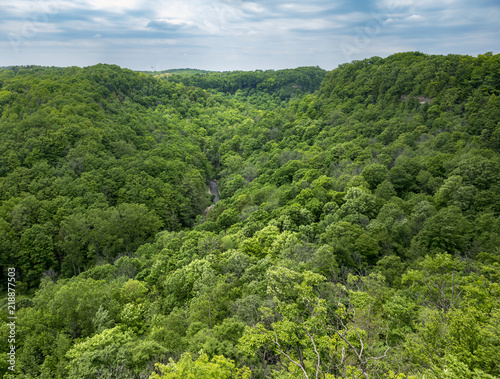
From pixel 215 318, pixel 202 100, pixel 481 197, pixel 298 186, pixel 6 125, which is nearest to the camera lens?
pixel 215 318

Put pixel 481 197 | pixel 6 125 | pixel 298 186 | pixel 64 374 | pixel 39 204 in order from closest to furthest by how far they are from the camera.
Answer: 1. pixel 64 374
2. pixel 481 197
3. pixel 39 204
4. pixel 298 186
5. pixel 6 125

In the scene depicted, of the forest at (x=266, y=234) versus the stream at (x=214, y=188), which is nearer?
the forest at (x=266, y=234)

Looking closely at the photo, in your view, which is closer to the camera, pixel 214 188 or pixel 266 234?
pixel 266 234

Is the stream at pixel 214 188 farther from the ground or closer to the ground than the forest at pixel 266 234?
closer to the ground

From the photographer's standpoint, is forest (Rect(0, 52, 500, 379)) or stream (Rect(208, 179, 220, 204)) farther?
stream (Rect(208, 179, 220, 204))

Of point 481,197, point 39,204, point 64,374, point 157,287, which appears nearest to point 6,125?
point 39,204

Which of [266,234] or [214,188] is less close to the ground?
[266,234]

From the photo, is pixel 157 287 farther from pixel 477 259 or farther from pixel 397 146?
pixel 397 146

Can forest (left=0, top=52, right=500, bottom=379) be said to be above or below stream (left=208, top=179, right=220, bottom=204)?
above
